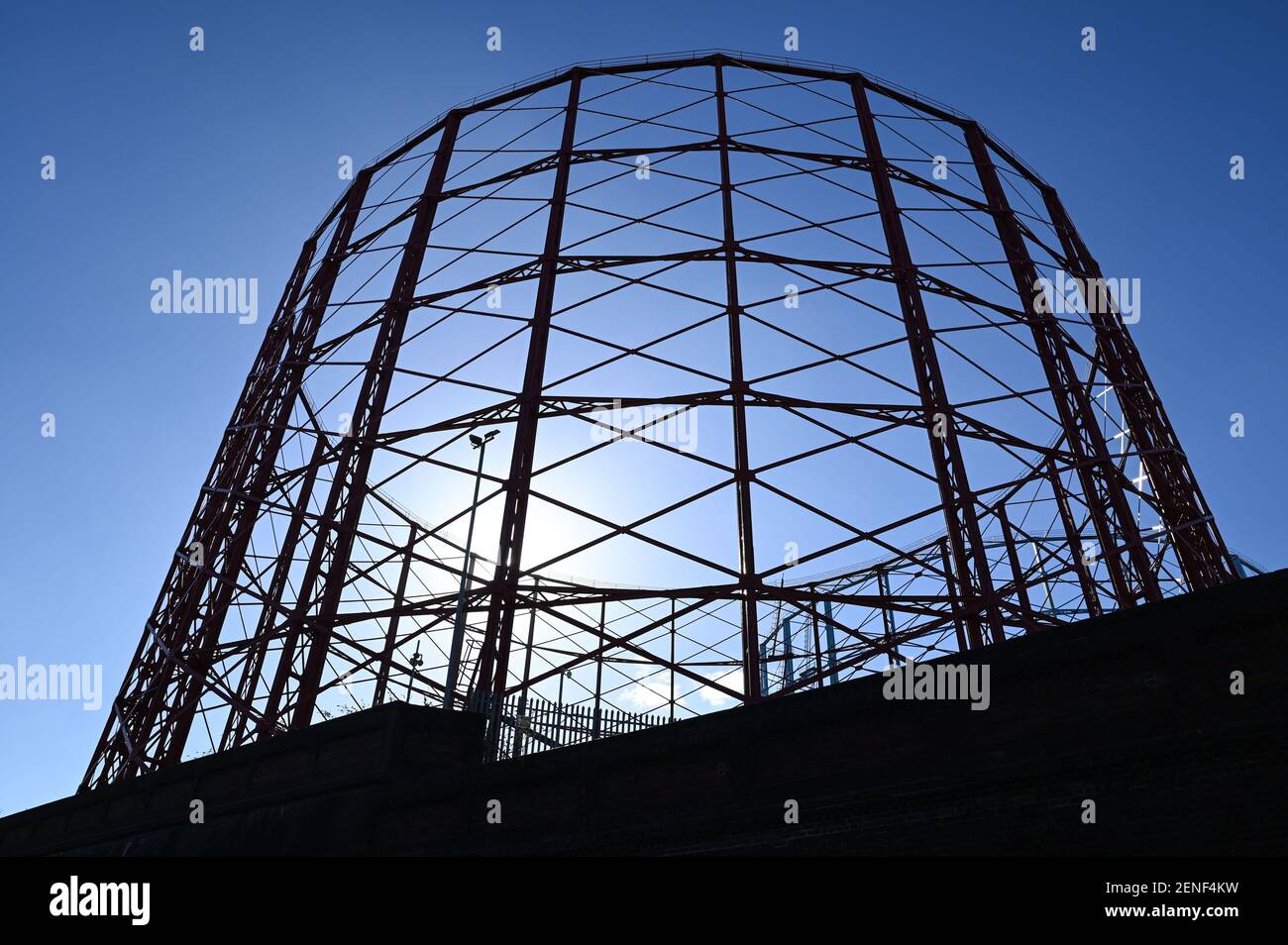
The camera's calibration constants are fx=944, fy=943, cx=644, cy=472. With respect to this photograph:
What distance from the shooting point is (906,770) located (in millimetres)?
6988

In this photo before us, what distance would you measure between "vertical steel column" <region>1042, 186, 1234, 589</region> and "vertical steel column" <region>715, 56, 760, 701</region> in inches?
269

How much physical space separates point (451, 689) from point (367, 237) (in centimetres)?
1112

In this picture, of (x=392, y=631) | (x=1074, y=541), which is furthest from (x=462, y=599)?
(x=1074, y=541)

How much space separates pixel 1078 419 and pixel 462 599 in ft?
35.3

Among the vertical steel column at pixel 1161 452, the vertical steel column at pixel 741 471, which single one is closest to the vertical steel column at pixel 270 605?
the vertical steel column at pixel 741 471

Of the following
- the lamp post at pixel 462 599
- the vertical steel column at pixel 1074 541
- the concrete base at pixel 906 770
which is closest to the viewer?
the concrete base at pixel 906 770

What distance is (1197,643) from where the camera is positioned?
20.6 ft

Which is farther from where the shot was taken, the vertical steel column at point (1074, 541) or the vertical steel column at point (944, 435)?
the vertical steel column at point (1074, 541)

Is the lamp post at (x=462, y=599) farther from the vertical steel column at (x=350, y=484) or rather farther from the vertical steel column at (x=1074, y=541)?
the vertical steel column at (x=1074, y=541)

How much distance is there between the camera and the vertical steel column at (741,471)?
10.6 metres

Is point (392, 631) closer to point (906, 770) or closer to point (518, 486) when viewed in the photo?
point (518, 486)

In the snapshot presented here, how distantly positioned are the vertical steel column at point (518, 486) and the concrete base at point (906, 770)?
1.05 metres
